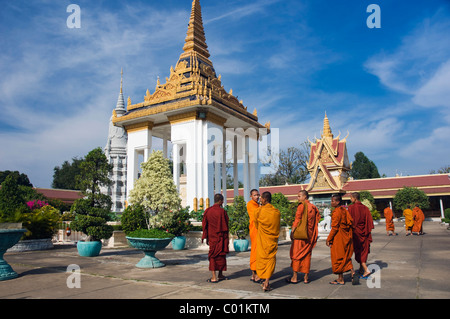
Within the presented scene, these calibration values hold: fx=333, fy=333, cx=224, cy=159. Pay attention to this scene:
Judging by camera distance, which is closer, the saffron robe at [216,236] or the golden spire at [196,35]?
the saffron robe at [216,236]

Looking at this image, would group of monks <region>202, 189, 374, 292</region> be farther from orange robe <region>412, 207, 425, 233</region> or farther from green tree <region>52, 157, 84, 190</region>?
green tree <region>52, 157, 84, 190</region>

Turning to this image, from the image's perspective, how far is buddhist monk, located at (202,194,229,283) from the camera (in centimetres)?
585

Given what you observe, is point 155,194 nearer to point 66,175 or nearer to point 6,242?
point 6,242

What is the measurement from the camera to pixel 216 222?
618 cm

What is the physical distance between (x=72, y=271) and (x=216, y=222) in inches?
133

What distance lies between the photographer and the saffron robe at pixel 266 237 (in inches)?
209

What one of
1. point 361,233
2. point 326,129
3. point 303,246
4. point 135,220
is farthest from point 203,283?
point 326,129

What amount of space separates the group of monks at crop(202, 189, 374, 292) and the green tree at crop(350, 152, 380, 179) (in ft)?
198

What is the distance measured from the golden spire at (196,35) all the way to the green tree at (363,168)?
50.3 m

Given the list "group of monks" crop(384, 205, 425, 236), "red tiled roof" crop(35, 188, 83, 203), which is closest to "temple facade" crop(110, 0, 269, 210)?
"group of monks" crop(384, 205, 425, 236)

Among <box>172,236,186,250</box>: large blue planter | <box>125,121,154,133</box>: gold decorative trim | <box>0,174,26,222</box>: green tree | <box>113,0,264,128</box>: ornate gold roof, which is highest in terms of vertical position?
<box>113,0,264,128</box>: ornate gold roof

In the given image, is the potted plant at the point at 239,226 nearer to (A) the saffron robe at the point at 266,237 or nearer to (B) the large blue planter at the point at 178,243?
(B) the large blue planter at the point at 178,243

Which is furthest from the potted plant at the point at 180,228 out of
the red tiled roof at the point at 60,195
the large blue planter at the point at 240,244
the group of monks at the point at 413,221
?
the red tiled roof at the point at 60,195
